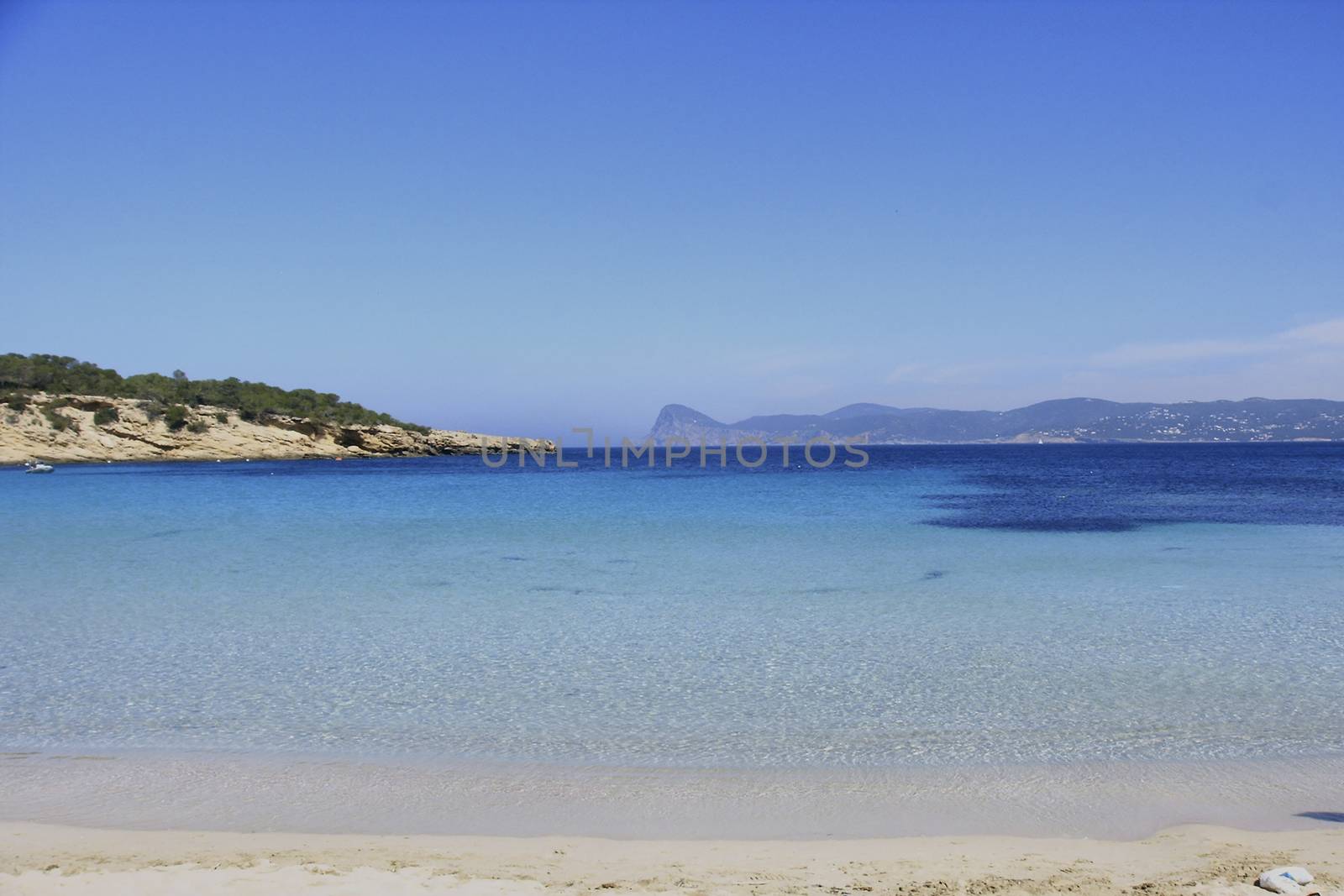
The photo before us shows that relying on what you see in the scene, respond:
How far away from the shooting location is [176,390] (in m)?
75.0

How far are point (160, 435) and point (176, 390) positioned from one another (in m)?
12.8

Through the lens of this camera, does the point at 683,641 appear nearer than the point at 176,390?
Yes

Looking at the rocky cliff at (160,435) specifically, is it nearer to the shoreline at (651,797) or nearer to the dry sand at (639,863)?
the shoreline at (651,797)

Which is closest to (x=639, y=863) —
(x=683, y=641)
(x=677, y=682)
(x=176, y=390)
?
(x=677, y=682)

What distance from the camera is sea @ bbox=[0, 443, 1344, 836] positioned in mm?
5676

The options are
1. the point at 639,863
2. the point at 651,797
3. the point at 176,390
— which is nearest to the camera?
the point at 639,863

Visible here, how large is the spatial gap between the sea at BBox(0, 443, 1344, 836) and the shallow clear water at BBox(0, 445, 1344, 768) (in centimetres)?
5

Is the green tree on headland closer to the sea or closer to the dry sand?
the sea

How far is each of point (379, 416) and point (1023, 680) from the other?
290 feet

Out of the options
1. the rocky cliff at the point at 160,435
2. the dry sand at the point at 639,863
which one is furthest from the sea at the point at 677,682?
the rocky cliff at the point at 160,435

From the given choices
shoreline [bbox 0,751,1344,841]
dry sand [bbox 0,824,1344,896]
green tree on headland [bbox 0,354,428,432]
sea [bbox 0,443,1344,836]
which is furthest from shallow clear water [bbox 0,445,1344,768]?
green tree on headland [bbox 0,354,428,432]

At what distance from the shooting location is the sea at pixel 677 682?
568cm

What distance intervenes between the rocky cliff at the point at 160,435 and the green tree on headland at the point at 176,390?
1431 mm

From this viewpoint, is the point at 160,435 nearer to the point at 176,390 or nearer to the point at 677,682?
the point at 176,390
